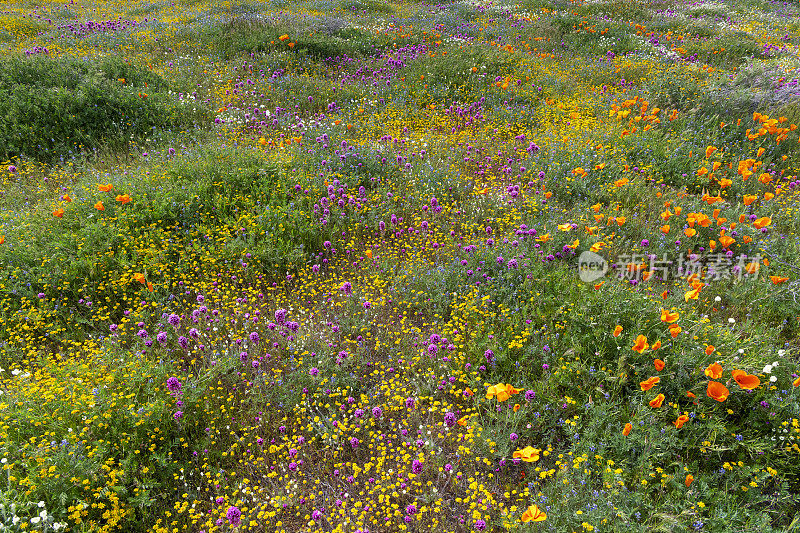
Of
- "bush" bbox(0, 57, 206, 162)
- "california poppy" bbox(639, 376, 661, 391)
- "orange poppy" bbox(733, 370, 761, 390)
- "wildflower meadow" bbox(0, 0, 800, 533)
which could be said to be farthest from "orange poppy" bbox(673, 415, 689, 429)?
"bush" bbox(0, 57, 206, 162)

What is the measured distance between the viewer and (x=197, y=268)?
16.6 feet

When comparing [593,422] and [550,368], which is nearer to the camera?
[593,422]

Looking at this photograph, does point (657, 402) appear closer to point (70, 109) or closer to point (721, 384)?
point (721, 384)

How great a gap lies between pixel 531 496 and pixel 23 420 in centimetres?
389

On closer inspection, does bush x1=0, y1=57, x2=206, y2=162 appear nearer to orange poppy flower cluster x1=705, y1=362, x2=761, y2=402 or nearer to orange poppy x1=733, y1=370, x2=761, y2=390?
orange poppy flower cluster x1=705, y1=362, x2=761, y2=402

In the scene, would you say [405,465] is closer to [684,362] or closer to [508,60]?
[684,362]

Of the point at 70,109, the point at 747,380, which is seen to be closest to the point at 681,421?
the point at 747,380

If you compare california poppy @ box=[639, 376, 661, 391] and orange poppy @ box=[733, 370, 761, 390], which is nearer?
orange poppy @ box=[733, 370, 761, 390]

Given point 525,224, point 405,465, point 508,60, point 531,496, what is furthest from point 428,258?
point 508,60

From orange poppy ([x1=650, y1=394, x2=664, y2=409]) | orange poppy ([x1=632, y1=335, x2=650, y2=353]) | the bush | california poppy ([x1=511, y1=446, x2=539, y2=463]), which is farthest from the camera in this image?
the bush

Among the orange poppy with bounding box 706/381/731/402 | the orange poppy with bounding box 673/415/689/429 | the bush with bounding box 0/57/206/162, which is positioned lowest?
the orange poppy with bounding box 673/415/689/429

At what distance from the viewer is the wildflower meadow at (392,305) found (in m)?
3.16

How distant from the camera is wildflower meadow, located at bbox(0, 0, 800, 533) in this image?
10.4 feet

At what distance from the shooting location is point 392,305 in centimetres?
485
